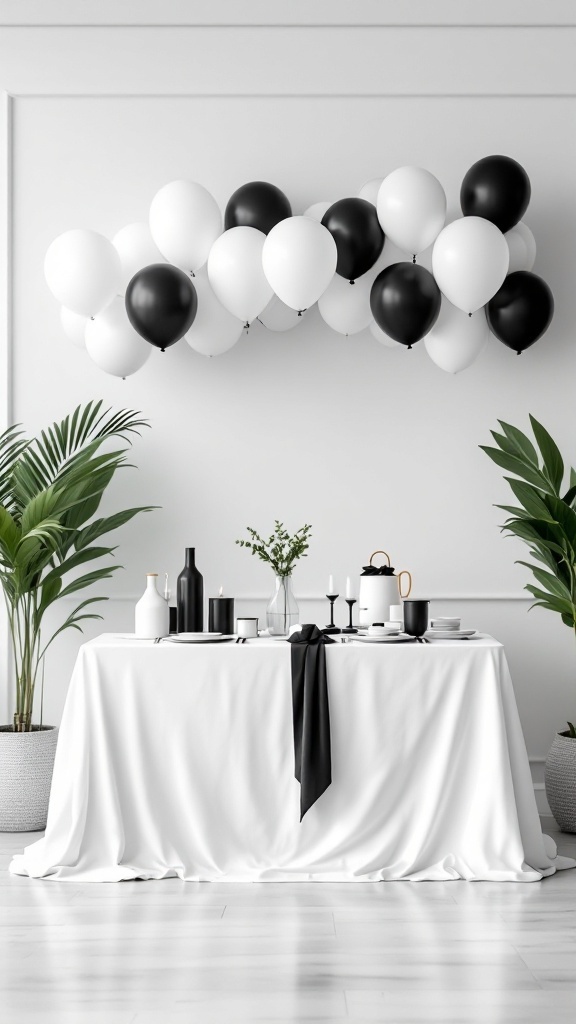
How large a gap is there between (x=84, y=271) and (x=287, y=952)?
2.24m

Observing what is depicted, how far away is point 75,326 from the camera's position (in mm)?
A: 3672

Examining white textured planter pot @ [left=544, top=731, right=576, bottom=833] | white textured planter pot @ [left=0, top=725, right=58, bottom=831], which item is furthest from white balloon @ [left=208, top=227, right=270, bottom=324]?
white textured planter pot @ [left=544, top=731, right=576, bottom=833]

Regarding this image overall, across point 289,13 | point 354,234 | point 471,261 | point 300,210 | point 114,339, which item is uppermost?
point 289,13

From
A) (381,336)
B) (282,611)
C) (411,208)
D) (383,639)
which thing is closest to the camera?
(383,639)

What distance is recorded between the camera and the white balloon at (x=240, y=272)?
3391 millimetres

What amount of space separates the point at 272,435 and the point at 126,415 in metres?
0.59

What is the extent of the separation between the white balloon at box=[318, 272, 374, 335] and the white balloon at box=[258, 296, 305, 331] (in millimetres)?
115

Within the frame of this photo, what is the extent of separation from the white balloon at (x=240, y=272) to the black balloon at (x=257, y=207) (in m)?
0.11

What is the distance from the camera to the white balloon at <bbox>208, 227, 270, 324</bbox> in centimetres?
339

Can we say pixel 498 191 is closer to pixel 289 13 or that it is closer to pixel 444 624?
pixel 289 13

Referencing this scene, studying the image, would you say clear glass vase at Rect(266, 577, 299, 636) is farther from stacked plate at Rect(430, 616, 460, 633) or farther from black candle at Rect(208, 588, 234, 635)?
stacked plate at Rect(430, 616, 460, 633)

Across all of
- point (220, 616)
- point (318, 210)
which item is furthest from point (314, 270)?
point (220, 616)

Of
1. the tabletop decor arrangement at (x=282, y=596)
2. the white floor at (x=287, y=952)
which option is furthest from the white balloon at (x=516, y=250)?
the white floor at (x=287, y=952)

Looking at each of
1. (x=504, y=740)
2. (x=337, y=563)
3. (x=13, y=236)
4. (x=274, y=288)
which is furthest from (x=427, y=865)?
(x=13, y=236)
